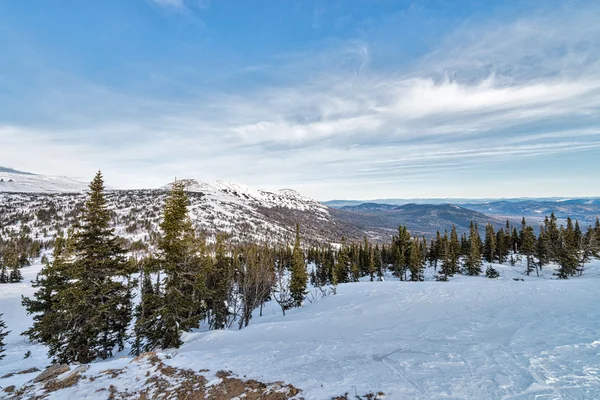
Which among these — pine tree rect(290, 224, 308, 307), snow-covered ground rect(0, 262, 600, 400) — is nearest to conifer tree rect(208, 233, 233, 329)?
pine tree rect(290, 224, 308, 307)

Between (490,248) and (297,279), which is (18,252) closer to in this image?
(297,279)

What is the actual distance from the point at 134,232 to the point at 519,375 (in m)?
222

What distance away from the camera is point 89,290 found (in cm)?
1741

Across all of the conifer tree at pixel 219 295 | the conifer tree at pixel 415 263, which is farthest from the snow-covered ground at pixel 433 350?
the conifer tree at pixel 415 263

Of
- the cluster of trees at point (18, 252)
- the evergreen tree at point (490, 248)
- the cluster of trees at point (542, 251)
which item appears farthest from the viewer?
the cluster of trees at point (18, 252)

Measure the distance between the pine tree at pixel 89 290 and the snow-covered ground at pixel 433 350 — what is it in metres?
3.16

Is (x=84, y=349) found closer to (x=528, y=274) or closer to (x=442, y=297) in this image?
(x=442, y=297)

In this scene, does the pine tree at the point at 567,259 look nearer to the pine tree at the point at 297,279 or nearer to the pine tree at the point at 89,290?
the pine tree at the point at 297,279

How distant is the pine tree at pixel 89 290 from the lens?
1717 cm

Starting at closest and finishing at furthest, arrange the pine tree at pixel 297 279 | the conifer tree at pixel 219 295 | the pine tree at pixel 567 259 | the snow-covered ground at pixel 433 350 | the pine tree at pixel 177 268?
the snow-covered ground at pixel 433 350 → the pine tree at pixel 177 268 → the conifer tree at pixel 219 295 → the pine tree at pixel 297 279 → the pine tree at pixel 567 259

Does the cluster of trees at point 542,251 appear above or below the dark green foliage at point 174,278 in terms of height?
below

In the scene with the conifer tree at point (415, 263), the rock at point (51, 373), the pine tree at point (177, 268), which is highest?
the pine tree at point (177, 268)

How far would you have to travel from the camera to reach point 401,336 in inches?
574

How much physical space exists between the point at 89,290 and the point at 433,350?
792 inches
